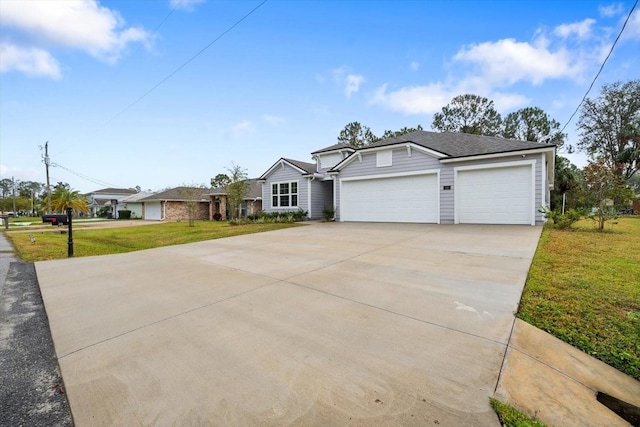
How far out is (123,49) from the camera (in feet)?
39.3

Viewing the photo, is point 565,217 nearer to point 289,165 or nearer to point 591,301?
point 591,301

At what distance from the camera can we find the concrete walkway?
5.94 ft

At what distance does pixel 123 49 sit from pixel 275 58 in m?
6.31

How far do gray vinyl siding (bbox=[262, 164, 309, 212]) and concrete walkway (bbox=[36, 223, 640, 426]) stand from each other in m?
13.4

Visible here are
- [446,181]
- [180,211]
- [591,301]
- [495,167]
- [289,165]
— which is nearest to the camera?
[591,301]

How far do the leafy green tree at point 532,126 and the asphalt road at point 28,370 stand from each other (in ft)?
109

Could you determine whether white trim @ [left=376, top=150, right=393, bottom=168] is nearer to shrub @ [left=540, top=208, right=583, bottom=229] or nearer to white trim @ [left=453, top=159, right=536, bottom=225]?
white trim @ [left=453, top=159, right=536, bottom=225]

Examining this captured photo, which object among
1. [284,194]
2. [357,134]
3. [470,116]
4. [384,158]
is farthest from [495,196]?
[357,134]

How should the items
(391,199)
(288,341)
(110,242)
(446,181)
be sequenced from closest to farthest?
(288,341)
(110,242)
(446,181)
(391,199)

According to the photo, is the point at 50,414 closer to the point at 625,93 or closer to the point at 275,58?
the point at 275,58

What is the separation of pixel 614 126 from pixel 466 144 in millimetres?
25121

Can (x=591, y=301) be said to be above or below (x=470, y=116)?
below

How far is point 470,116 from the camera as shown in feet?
94.1

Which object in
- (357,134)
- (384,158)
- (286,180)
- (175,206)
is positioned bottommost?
(175,206)
